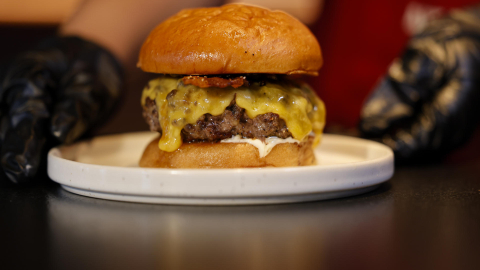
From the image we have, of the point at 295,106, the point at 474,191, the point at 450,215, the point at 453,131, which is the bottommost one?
the point at 453,131

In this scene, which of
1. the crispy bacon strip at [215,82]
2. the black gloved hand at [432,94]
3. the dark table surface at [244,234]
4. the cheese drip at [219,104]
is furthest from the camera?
the black gloved hand at [432,94]

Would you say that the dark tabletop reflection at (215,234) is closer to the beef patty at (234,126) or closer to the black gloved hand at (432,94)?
the beef patty at (234,126)

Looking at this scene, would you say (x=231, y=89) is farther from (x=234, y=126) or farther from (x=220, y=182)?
(x=220, y=182)

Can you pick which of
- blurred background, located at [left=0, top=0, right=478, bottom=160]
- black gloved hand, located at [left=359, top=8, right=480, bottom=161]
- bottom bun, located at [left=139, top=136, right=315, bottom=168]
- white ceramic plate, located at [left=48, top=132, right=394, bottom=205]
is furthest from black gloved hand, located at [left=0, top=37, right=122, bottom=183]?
black gloved hand, located at [left=359, top=8, right=480, bottom=161]

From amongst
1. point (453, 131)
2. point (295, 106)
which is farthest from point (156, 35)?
point (453, 131)

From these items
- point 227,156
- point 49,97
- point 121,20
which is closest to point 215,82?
point 227,156

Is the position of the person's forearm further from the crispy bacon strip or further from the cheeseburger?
the crispy bacon strip

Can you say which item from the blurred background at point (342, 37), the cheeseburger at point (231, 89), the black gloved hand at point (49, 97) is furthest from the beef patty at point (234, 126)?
the blurred background at point (342, 37)

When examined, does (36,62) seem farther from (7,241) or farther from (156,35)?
(7,241)
